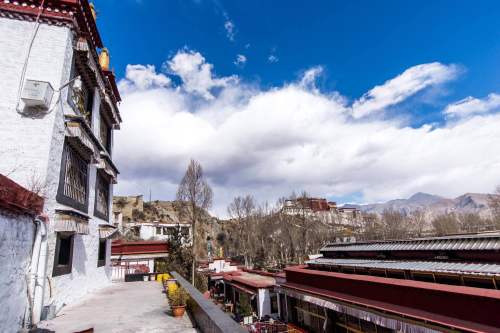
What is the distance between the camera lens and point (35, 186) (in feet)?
26.9

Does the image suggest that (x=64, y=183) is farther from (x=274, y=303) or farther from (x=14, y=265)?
(x=274, y=303)

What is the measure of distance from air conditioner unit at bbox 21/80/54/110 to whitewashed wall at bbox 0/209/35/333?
366cm

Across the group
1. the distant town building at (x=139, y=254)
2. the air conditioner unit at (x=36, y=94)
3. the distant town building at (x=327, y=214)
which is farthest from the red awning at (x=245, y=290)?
the distant town building at (x=327, y=214)

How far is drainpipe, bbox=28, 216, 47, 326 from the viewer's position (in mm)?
7102

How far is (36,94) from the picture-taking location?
858 centimetres

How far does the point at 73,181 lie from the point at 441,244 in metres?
15.7

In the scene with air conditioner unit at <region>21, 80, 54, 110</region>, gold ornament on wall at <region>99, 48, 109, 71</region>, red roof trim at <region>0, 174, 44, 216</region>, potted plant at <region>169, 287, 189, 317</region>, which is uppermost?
gold ornament on wall at <region>99, 48, 109, 71</region>

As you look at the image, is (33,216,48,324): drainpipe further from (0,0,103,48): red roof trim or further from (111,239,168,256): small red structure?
(111,239,168,256): small red structure

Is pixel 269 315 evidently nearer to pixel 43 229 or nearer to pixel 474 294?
pixel 474 294

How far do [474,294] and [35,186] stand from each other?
496 inches

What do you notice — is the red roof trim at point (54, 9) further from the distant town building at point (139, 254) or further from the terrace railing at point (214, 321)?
the distant town building at point (139, 254)

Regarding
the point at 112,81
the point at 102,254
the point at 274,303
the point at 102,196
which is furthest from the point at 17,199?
the point at 274,303

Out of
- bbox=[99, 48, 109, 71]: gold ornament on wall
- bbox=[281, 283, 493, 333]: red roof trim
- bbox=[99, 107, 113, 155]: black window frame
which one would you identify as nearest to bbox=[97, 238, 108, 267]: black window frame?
bbox=[99, 107, 113, 155]: black window frame

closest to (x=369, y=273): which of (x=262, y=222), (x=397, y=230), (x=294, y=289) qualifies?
(x=294, y=289)
